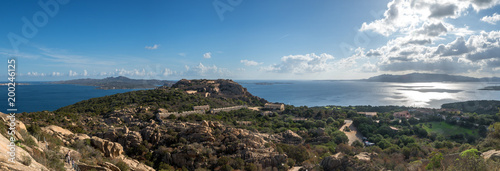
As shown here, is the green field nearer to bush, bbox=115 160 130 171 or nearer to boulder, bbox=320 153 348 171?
boulder, bbox=320 153 348 171

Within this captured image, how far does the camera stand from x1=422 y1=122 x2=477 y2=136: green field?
118ft

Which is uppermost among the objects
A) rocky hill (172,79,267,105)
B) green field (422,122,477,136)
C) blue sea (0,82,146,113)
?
rocky hill (172,79,267,105)

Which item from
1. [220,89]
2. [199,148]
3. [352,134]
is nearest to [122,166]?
[199,148]

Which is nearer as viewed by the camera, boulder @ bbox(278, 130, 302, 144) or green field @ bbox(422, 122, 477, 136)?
boulder @ bbox(278, 130, 302, 144)

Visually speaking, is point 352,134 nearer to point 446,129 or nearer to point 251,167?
point 446,129

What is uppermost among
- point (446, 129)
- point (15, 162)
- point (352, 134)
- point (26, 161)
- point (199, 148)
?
point (15, 162)

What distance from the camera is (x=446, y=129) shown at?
38.0m

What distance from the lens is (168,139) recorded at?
17750 millimetres

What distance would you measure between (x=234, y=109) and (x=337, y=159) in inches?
1129

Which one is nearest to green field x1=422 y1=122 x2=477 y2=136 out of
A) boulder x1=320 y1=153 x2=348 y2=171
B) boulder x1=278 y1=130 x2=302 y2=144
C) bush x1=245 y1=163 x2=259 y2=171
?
boulder x1=278 y1=130 x2=302 y2=144

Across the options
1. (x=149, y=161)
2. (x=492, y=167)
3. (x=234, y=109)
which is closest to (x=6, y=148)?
(x=149, y=161)

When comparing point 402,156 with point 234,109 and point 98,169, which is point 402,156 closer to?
point 98,169

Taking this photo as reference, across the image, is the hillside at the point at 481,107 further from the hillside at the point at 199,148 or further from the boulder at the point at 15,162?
the boulder at the point at 15,162

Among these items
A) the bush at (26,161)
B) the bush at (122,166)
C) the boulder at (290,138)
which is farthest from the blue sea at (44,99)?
the bush at (26,161)
